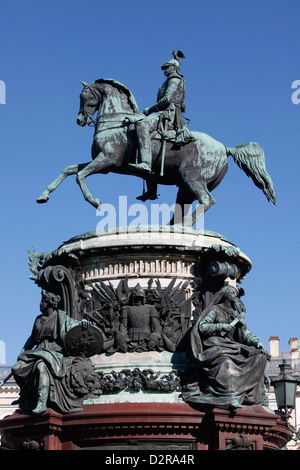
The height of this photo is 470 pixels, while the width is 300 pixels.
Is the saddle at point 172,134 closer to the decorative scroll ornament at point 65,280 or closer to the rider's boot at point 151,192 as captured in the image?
the rider's boot at point 151,192

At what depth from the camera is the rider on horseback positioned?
2034 cm

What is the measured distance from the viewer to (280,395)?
19.0 metres

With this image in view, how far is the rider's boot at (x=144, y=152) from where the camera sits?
66.4 feet

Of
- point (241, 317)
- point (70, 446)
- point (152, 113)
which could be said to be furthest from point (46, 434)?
point (152, 113)

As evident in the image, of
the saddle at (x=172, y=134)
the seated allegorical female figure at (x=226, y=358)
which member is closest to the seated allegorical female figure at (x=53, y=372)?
the seated allegorical female figure at (x=226, y=358)

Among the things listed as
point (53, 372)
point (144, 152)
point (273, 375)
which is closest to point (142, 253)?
point (144, 152)

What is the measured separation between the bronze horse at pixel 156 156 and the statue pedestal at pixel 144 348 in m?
1.82

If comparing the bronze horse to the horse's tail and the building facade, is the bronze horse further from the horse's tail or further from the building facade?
the building facade

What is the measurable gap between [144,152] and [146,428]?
6.15 meters

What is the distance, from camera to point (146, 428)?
17047mm

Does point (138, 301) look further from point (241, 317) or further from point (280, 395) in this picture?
point (280, 395)

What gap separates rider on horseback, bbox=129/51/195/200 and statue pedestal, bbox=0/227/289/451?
1.98m

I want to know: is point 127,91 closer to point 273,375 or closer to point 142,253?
point 142,253

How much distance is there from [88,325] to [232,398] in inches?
122
